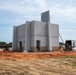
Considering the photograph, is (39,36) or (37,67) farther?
(39,36)

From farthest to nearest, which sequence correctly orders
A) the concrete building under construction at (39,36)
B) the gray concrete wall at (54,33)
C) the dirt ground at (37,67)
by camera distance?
the gray concrete wall at (54,33) < the concrete building under construction at (39,36) < the dirt ground at (37,67)

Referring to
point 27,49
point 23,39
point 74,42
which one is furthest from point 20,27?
point 74,42

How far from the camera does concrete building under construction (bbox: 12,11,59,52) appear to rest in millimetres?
37062

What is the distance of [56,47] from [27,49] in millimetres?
6291

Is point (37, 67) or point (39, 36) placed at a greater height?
point (39, 36)

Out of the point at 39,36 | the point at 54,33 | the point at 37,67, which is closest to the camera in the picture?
the point at 37,67

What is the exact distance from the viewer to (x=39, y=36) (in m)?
37.6

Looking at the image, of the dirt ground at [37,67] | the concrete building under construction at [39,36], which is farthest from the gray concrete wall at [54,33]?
the dirt ground at [37,67]

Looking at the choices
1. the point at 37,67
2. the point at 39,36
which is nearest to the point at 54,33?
the point at 39,36

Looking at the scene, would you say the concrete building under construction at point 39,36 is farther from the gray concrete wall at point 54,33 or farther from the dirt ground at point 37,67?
the dirt ground at point 37,67

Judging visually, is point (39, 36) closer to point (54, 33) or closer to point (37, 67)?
point (54, 33)

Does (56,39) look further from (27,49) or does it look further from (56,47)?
(27,49)

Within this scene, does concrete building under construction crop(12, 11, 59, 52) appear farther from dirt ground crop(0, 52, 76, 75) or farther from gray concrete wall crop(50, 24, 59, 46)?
dirt ground crop(0, 52, 76, 75)

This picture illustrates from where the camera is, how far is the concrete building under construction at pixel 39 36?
37.1m
